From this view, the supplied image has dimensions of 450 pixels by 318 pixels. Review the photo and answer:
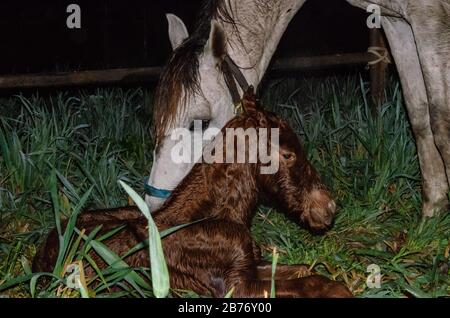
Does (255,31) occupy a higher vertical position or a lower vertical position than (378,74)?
higher

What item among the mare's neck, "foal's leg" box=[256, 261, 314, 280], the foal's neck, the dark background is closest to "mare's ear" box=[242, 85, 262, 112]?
the foal's neck

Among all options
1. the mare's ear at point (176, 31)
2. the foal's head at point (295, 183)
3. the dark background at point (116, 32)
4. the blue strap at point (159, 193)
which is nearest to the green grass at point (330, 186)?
the foal's head at point (295, 183)

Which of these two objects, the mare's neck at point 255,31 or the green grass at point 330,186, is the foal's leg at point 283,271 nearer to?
the green grass at point 330,186

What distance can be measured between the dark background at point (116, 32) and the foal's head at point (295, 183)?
7706 millimetres

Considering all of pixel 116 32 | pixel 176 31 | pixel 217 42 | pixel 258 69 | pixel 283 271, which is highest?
pixel 116 32

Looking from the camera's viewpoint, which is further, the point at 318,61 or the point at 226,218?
the point at 318,61

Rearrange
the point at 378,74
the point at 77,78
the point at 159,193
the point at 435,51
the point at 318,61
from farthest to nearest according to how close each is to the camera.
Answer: the point at 318,61, the point at 378,74, the point at 77,78, the point at 435,51, the point at 159,193

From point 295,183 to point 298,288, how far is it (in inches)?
18.1

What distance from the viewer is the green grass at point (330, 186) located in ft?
9.14

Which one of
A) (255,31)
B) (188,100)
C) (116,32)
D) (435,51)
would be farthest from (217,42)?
(116,32)

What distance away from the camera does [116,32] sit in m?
12.7

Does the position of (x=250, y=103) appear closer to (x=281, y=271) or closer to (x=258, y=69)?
(x=281, y=271)
